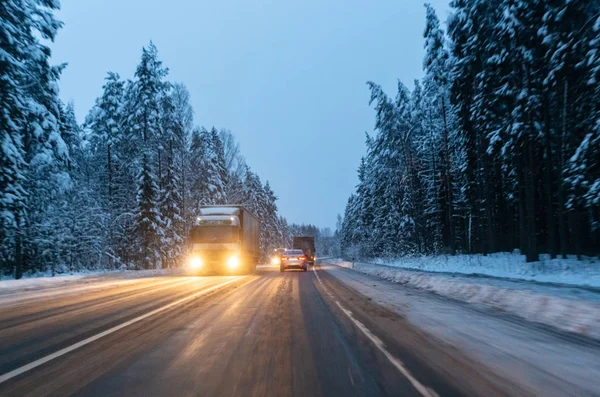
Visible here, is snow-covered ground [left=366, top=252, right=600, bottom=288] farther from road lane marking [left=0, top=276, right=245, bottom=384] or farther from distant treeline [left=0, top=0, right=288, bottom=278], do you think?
distant treeline [left=0, top=0, right=288, bottom=278]

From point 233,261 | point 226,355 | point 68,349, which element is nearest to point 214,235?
point 233,261

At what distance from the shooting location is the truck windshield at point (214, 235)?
29.3m

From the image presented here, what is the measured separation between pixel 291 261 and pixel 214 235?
26.3ft

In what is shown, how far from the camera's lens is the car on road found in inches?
1387

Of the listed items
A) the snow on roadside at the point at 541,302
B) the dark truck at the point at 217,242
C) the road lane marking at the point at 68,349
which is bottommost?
the road lane marking at the point at 68,349

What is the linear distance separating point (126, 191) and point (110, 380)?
41.1 m

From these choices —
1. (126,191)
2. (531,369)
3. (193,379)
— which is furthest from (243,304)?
(126,191)

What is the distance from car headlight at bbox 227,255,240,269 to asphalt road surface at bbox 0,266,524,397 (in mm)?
17884

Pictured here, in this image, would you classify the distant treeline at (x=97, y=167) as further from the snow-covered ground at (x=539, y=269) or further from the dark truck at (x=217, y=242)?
the snow-covered ground at (x=539, y=269)

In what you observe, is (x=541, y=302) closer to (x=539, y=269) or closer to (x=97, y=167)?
(x=539, y=269)

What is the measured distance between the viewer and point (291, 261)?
116ft

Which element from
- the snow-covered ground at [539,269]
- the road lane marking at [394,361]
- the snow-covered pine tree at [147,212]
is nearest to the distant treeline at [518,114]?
the snow-covered ground at [539,269]

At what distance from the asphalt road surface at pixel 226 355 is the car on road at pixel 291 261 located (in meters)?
24.2

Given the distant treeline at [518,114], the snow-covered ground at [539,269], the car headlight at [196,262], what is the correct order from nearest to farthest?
1. the snow-covered ground at [539,269]
2. the distant treeline at [518,114]
3. the car headlight at [196,262]
